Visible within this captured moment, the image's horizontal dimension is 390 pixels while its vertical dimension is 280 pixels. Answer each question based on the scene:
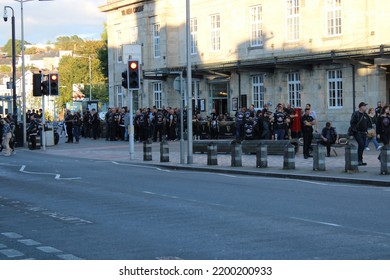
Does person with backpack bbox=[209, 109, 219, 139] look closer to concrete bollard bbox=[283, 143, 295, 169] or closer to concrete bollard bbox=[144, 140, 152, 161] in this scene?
concrete bollard bbox=[144, 140, 152, 161]

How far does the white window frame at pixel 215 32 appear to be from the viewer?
160 feet

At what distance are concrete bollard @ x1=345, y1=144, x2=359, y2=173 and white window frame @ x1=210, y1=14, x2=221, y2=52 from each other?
29.0 metres

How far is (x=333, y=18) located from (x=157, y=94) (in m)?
20.2

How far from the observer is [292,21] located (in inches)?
1661

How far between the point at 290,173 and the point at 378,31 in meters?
17.6

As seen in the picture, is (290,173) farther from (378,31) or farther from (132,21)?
(132,21)

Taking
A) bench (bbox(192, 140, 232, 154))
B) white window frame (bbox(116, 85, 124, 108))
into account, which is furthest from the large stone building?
bench (bbox(192, 140, 232, 154))

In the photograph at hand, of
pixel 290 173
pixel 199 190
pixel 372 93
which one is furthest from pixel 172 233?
pixel 372 93

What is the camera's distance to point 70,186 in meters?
19.1

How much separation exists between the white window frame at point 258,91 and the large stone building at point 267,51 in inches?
2.5

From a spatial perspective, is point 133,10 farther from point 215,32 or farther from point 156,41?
point 215,32

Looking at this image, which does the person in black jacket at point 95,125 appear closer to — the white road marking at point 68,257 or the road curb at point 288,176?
the road curb at point 288,176

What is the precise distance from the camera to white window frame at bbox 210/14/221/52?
48.8 m

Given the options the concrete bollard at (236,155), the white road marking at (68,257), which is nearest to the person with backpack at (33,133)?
the concrete bollard at (236,155)
